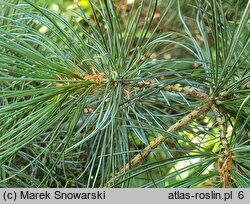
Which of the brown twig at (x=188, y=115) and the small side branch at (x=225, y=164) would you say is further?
the brown twig at (x=188, y=115)

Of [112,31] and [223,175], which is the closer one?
[223,175]

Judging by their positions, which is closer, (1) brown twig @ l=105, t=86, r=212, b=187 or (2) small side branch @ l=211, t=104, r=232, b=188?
(2) small side branch @ l=211, t=104, r=232, b=188

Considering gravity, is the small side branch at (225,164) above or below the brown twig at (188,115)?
below

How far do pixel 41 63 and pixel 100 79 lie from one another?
0.22 feet

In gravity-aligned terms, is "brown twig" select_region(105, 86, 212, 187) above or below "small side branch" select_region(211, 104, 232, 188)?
above
